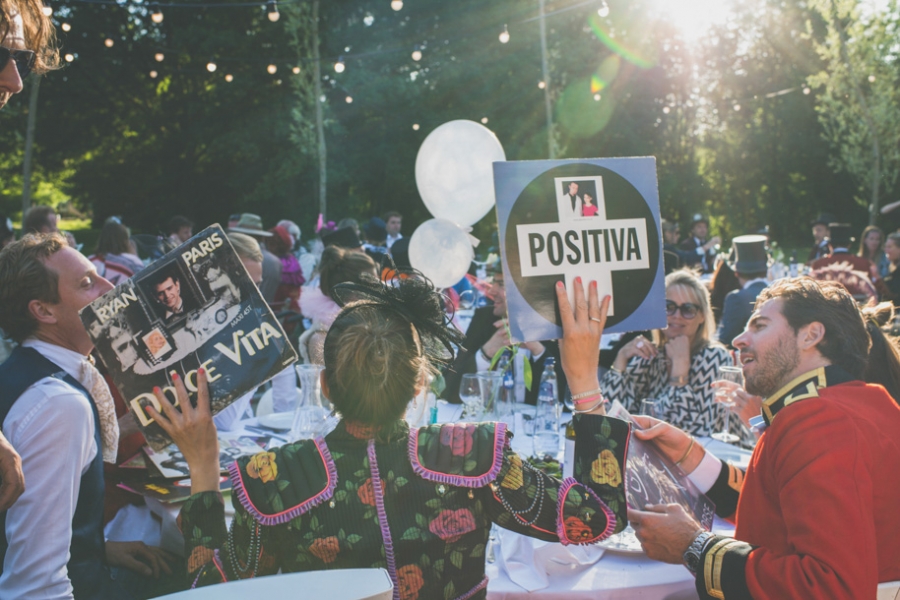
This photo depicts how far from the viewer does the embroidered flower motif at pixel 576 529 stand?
1.46 metres

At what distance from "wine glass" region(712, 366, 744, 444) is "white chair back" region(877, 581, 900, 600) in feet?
2.23

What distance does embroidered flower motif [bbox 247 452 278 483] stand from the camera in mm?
1417

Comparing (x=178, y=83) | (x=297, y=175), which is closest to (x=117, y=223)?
(x=297, y=175)

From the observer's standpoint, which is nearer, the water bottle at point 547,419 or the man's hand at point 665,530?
the man's hand at point 665,530

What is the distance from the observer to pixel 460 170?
4207mm

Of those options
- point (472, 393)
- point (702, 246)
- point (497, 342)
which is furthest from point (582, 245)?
point (702, 246)

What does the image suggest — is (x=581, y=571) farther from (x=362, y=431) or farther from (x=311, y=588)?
(x=311, y=588)

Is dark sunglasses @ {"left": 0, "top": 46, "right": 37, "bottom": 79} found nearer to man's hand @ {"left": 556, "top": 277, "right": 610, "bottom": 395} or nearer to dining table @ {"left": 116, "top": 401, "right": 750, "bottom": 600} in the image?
man's hand @ {"left": 556, "top": 277, "right": 610, "bottom": 395}

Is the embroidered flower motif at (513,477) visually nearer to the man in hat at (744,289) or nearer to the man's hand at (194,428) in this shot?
the man's hand at (194,428)

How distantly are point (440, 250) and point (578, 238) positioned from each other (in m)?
2.33

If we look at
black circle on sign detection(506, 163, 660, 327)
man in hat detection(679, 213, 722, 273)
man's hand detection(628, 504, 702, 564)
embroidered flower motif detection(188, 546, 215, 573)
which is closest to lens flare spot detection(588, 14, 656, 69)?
man in hat detection(679, 213, 722, 273)

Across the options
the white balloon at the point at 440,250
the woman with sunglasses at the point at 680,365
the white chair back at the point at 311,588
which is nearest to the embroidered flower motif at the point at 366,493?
the white chair back at the point at 311,588

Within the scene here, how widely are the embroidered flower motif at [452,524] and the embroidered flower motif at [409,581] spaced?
0.30 ft

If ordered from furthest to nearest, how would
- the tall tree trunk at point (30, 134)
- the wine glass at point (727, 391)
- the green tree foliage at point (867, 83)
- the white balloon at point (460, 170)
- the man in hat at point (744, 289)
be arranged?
the green tree foliage at point (867, 83) → the tall tree trunk at point (30, 134) → the man in hat at point (744, 289) → the white balloon at point (460, 170) → the wine glass at point (727, 391)
